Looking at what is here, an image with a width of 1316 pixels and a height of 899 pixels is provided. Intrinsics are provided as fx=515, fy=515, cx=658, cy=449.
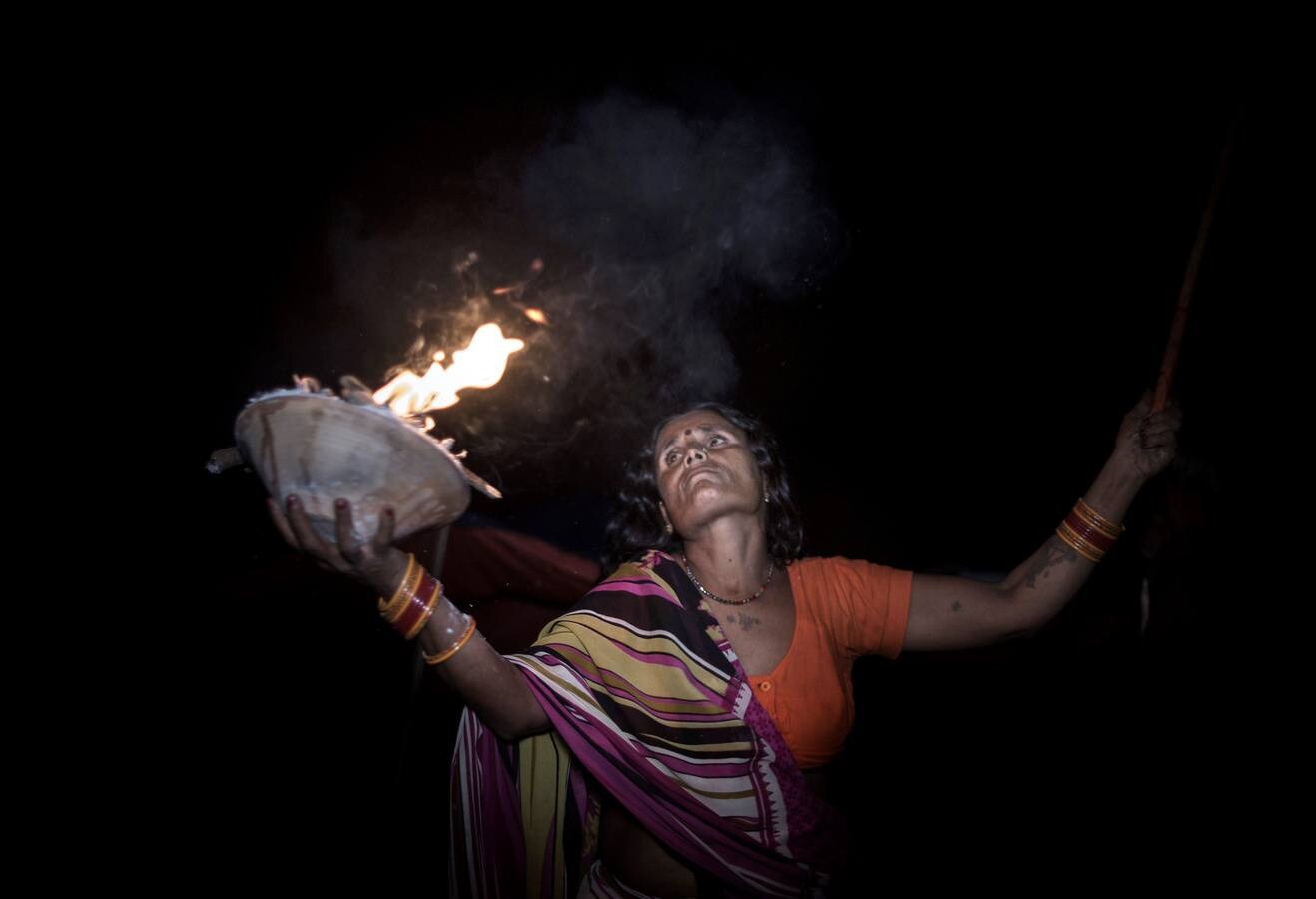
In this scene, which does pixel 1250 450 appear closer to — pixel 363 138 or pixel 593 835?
pixel 593 835

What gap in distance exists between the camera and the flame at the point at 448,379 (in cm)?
192

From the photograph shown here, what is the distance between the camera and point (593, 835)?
7.21ft

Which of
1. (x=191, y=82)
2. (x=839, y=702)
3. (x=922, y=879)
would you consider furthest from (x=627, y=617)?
(x=191, y=82)

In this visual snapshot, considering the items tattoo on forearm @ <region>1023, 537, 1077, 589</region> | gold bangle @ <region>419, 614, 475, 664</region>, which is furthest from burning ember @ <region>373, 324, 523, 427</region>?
tattoo on forearm @ <region>1023, 537, 1077, 589</region>

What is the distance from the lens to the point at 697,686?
79.4 inches

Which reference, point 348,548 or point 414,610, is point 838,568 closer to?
point 414,610

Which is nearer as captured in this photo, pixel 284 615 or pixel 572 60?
pixel 572 60

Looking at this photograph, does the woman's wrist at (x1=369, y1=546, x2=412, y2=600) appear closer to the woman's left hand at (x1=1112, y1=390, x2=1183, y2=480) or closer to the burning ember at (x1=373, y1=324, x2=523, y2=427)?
the burning ember at (x1=373, y1=324, x2=523, y2=427)

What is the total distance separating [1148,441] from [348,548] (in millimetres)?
3010

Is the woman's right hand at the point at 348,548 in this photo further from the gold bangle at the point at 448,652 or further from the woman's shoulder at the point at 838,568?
the woman's shoulder at the point at 838,568

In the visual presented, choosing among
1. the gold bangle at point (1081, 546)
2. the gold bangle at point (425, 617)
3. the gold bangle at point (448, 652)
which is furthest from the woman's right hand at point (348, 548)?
the gold bangle at point (1081, 546)

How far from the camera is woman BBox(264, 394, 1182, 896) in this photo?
5.90 feet

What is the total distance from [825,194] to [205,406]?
4928mm

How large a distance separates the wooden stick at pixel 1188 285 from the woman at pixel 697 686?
137 mm
